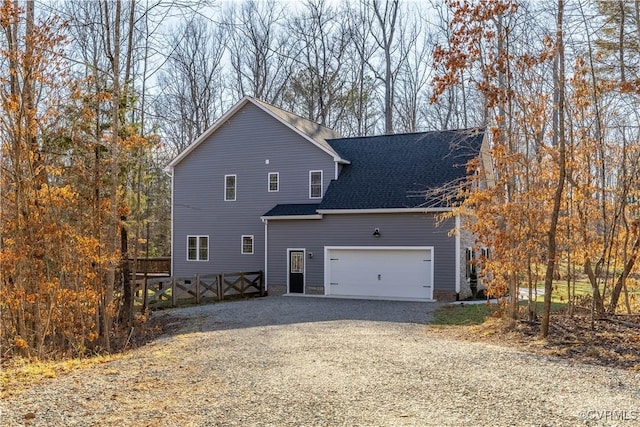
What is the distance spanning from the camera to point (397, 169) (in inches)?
803

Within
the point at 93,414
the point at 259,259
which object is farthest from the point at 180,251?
the point at 93,414

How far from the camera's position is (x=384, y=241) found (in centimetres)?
1889

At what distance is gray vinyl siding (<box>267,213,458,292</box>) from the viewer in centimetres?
1812

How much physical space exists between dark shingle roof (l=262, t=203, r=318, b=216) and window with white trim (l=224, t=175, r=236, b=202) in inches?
87.8

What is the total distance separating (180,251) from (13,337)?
1328 centimetres

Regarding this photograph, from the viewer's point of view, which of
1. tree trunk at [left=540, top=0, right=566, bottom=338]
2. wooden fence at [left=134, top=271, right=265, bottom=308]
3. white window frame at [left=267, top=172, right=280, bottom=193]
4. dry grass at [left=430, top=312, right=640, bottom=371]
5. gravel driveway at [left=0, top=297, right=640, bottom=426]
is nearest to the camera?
gravel driveway at [left=0, top=297, right=640, bottom=426]

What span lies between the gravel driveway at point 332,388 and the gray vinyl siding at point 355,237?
25.0 ft

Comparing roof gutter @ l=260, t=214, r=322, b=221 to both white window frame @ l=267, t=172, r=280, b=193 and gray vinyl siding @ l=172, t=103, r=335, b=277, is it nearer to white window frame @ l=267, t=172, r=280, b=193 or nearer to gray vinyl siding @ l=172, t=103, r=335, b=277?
gray vinyl siding @ l=172, t=103, r=335, b=277

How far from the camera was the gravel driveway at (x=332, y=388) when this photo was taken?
5.51 m

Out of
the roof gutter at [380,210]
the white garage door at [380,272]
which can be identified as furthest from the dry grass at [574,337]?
the white garage door at [380,272]

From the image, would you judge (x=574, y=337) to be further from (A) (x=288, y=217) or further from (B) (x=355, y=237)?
(A) (x=288, y=217)

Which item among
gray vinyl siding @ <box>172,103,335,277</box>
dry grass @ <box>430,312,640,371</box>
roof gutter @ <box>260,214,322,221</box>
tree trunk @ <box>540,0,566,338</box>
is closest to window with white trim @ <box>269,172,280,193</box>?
gray vinyl siding @ <box>172,103,335,277</box>

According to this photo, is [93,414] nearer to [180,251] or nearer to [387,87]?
[180,251]

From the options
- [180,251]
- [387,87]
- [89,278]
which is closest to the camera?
[89,278]
